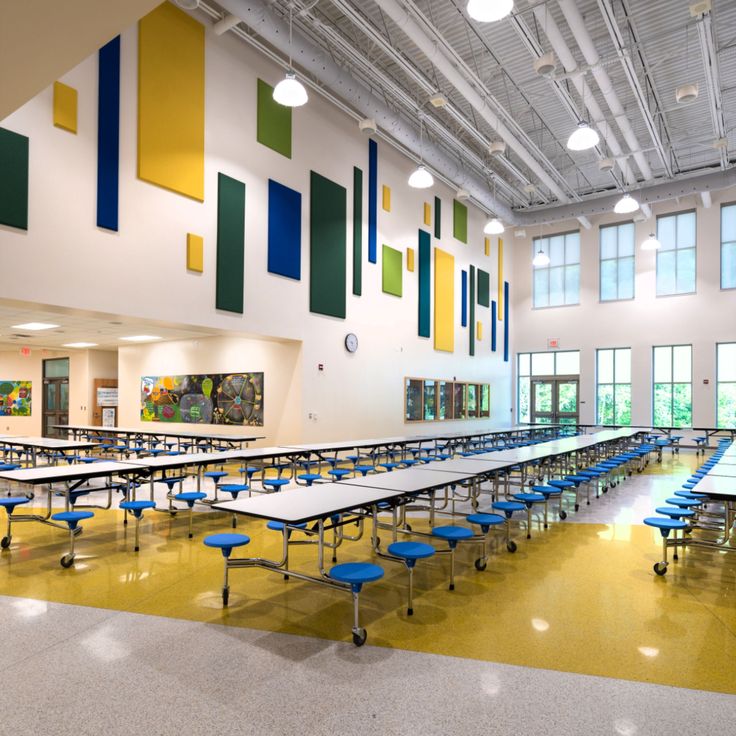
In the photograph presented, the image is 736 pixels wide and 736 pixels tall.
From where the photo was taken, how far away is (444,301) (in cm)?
1459

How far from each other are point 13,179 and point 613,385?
51.4 feet

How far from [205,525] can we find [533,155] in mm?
12033

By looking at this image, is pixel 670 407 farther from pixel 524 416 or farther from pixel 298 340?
pixel 298 340

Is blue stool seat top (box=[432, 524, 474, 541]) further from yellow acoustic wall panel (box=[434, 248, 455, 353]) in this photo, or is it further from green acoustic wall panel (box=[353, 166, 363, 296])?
yellow acoustic wall panel (box=[434, 248, 455, 353])

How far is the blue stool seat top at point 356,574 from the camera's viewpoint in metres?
3.01

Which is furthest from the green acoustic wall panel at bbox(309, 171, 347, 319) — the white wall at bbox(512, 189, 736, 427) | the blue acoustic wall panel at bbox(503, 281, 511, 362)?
the white wall at bbox(512, 189, 736, 427)

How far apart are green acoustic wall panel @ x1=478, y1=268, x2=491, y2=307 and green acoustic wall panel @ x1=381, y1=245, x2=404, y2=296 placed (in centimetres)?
429

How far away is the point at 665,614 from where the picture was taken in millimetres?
3494

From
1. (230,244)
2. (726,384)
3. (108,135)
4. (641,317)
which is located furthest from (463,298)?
(108,135)

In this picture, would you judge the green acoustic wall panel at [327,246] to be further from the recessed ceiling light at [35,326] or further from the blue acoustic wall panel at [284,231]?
the recessed ceiling light at [35,326]

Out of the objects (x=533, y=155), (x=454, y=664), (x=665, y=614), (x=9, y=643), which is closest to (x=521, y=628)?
(x=454, y=664)

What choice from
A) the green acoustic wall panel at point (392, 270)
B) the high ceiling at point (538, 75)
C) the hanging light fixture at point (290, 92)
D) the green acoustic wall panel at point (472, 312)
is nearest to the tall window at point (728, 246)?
the high ceiling at point (538, 75)

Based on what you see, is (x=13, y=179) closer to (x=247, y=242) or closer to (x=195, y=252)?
(x=195, y=252)

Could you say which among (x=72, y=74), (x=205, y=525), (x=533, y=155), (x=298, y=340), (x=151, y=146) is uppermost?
(x=533, y=155)
